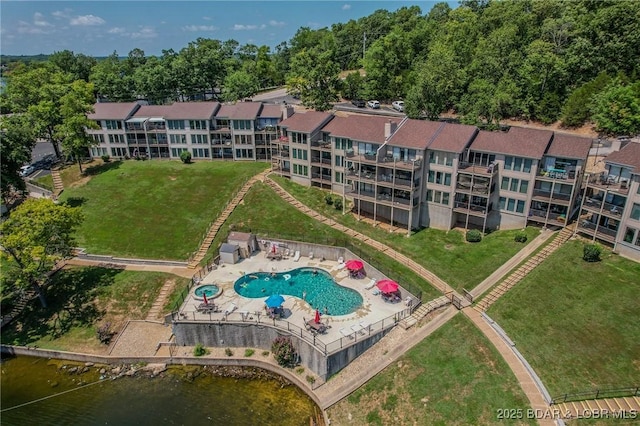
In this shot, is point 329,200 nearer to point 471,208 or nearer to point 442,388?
point 471,208

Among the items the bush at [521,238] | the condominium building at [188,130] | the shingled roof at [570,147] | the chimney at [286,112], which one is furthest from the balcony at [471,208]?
the condominium building at [188,130]

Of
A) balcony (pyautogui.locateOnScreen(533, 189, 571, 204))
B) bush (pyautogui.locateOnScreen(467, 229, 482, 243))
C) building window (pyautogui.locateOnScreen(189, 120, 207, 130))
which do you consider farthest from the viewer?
building window (pyautogui.locateOnScreen(189, 120, 207, 130))

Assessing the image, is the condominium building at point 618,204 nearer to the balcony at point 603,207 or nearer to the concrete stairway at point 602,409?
the balcony at point 603,207

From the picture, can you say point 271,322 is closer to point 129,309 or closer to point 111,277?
point 129,309

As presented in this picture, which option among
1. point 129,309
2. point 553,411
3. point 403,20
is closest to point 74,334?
point 129,309

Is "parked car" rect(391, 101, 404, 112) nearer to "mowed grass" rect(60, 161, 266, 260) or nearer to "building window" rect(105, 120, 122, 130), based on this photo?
"mowed grass" rect(60, 161, 266, 260)

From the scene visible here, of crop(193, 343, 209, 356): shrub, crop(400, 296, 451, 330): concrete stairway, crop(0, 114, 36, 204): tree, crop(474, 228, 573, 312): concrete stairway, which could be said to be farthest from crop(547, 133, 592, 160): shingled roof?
crop(0, 114, 36, 204): tree
